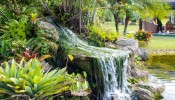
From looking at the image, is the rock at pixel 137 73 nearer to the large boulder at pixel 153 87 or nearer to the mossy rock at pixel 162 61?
the large boulder at pixel 153 87

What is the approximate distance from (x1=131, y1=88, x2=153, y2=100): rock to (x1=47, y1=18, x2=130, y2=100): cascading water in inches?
7.2

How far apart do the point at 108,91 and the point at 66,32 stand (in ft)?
6.71

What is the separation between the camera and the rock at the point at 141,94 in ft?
28.6

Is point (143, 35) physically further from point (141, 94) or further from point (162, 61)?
point (141, 94)

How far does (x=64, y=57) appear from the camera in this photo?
8.23 meters

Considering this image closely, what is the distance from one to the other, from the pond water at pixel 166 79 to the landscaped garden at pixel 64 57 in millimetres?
39

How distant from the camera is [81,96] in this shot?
24.3 feet

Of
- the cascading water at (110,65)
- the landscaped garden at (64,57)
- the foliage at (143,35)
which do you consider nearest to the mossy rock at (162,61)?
the landscaped garden at (64,57)

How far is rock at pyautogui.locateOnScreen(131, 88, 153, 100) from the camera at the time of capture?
871 cm

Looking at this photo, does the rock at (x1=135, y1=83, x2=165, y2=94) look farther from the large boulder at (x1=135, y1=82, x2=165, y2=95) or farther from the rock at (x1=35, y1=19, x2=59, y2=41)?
the rock at (x1=35, y1=19, x2=59, y2=41)

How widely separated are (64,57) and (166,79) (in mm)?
4828

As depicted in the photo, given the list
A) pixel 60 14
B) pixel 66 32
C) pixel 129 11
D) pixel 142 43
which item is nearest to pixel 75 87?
pixel 66 32

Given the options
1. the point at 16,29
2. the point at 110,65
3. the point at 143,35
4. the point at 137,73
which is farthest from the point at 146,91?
the point at 143,35

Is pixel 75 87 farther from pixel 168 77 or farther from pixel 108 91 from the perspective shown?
pixel 168 77
